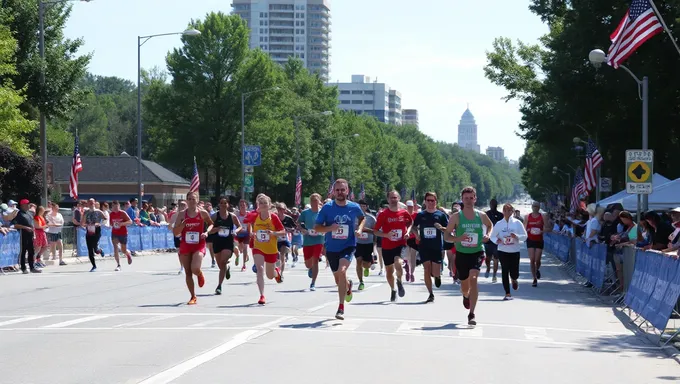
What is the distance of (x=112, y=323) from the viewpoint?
48.8ft

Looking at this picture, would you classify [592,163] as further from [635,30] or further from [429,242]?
[429,242]

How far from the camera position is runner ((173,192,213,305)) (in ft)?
58.4

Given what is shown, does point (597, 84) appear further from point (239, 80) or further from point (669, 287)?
point (239, 80)

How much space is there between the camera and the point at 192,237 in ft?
58.3

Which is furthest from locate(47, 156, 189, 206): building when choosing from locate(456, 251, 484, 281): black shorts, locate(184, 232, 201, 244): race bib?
locate(456, 251, 484, 281): black shorts

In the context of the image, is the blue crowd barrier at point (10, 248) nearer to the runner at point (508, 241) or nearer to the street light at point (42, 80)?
the street light at point (42, 80)

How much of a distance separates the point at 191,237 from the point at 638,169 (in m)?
10.4

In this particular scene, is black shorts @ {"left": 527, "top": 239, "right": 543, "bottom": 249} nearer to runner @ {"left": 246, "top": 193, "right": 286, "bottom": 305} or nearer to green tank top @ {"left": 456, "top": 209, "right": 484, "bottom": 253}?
runner @ {"left": 246, "top": 193, "right": 286, "bottom": 305}

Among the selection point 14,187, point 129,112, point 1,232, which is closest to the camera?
point 1,232

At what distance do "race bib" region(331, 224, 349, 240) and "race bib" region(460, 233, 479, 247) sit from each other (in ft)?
5.21

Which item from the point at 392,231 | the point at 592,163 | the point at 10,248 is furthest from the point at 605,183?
the point at 392,231

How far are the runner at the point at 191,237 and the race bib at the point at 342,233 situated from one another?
3077 mm

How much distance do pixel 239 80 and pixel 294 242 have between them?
45332 mm

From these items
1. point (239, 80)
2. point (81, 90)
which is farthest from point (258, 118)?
point (81, 90)
